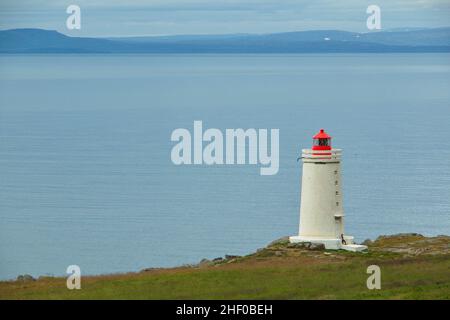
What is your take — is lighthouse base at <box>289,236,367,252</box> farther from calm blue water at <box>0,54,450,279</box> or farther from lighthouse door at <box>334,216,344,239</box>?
calm blue water at <box>0,54,450,279</box>

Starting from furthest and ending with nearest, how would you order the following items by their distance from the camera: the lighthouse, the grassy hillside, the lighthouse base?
the lighthouse base
the lighthouse
the grassy hillside

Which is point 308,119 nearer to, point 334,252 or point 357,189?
point 357,189

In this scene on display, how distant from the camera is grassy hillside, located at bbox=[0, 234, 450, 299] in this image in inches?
1452

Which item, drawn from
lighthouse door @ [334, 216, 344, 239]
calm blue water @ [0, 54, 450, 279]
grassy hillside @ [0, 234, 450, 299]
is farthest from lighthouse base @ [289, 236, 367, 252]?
calm blue water @ [0, 54, 450, 279]

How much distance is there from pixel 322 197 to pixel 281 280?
663 cm

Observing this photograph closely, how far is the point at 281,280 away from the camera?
38.8 m

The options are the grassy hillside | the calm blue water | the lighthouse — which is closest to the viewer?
the grassy hillside

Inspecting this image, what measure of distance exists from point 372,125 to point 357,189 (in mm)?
49405

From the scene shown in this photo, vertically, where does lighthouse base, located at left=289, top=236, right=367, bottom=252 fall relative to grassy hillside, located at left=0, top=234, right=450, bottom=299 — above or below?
above

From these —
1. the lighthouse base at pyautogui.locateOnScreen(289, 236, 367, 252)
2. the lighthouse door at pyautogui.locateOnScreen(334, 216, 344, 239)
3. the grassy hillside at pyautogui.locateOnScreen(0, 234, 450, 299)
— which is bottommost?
the grassy hillside at pyautogui.locateOnScreen(0, 234, 450, 299)

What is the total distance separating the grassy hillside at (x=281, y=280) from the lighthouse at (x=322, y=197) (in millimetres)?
921

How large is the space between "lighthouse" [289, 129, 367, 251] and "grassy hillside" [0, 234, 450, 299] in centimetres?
92

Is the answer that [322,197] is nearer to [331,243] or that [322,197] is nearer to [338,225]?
[338,225]

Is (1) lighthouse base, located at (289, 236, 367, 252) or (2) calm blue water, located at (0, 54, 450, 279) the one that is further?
(2) calm blue water, located at (0, 54, 450, 279)
